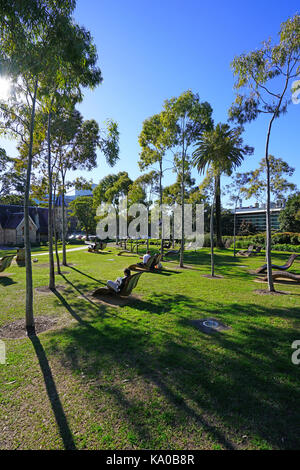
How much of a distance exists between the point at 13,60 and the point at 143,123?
13.0m

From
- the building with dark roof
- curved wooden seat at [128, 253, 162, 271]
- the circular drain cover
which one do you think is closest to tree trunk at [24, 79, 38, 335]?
the circular drain cover

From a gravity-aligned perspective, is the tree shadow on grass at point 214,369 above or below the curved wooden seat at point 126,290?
below

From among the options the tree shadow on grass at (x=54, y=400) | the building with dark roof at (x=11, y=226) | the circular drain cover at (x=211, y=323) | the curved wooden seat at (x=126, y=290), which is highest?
the building with dark roof at (x=11, y=226)

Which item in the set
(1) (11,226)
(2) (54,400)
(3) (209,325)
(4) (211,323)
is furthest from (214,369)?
(1) (11,226)

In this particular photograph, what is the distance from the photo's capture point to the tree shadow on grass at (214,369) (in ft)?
9.39

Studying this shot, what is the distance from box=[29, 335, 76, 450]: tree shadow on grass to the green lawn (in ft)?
0.05

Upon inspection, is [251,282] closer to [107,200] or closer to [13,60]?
[13,60]

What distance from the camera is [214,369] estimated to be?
402 centimetres

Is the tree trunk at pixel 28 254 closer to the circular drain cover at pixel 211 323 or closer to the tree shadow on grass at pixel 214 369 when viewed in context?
the tree shadow on grass at pixel 214 369

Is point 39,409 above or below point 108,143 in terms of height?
below

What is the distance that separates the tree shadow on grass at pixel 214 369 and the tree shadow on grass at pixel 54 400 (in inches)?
13.4

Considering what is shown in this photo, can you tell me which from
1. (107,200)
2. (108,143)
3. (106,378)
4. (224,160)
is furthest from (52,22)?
(107,200)

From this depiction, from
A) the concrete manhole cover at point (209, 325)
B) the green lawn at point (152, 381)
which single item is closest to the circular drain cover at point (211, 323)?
the concrete manhole cover at point (209, 325)

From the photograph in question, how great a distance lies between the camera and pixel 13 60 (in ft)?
16.5
